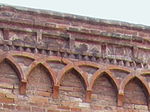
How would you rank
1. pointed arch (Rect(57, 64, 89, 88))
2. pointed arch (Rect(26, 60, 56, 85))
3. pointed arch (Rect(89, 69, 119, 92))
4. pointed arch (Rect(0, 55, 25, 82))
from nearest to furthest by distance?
pointed arch (Rect(0, 55, 25, 82)) < pointed arch (Rect(26, 60, 56, 85)) < pointed arch (Rect(57, 64, 89, 88)) < pointed arch (Rect(89, 69, 119, 92))

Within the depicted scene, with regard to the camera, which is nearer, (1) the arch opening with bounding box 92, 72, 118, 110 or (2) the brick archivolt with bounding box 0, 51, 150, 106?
(2) the brick archivolt with bounding box 0, 51, 150, 106

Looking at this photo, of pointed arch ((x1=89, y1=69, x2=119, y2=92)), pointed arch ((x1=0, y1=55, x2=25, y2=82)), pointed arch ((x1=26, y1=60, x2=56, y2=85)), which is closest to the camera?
pointed arch ((x1=0, y1=55, x2=25, y2=82))

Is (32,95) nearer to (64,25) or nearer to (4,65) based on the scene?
(4,65)

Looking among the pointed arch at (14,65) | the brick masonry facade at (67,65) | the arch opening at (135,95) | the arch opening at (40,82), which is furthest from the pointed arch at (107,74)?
the pointed arch at (14,65)

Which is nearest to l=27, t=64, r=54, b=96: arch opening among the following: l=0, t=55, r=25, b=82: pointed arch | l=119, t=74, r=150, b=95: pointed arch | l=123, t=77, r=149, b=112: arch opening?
l=0, t=55, r=25, b=82: pointed arch

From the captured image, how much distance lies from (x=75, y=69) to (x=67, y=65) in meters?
0.18

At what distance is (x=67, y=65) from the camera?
1072cm

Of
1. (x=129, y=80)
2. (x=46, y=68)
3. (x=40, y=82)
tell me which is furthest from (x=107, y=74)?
(x=40, y=82)

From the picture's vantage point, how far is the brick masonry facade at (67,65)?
10.4 meters

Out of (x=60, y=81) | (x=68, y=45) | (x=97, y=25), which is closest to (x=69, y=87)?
(x=60, y=81)

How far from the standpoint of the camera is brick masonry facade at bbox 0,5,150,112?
34.0ft

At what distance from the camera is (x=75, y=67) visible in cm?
1074

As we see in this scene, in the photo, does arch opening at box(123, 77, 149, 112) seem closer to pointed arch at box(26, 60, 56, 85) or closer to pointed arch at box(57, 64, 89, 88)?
pointed arch at box(57, 64, 89, 88)

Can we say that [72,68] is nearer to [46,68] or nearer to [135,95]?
[46,68]
